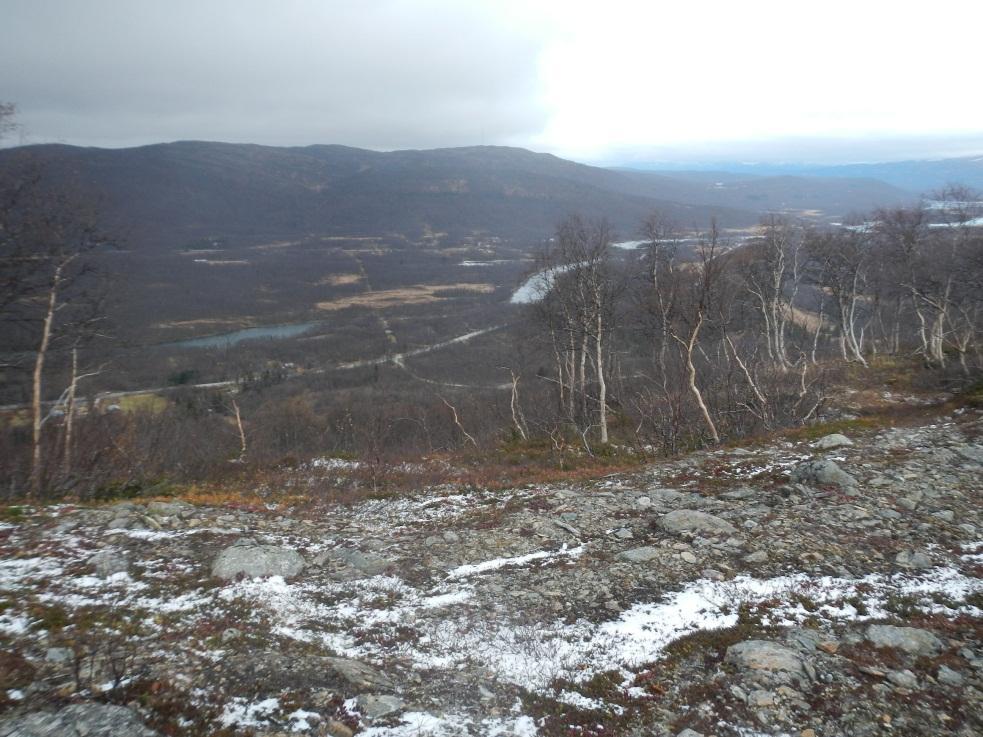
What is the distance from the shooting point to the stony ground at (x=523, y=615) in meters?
4.51

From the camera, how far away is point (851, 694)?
469 centimetres

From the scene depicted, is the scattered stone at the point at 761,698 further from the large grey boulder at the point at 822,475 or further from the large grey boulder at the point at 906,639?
the large grey boulder at the point at 822,475

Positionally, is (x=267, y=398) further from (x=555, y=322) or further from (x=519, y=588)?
(x=519, y=588)

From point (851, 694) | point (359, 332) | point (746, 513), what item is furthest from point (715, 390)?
point (359, 332)

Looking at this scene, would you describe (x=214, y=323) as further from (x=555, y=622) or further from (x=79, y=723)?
(x=79, y=723)

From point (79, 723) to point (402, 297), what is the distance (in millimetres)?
113670

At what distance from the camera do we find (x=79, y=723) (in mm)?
3775

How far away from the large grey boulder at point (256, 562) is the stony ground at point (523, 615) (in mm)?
33

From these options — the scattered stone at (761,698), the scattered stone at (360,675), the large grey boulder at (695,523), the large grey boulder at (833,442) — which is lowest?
the large grey boulder at (833,442)

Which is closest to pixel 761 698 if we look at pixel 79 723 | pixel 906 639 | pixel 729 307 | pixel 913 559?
pixel 906 639

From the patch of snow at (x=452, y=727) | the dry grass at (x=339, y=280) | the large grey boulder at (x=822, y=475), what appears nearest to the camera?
the patch of snow at (x=452, y=727)

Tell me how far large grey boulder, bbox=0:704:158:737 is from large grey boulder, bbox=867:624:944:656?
6.71m

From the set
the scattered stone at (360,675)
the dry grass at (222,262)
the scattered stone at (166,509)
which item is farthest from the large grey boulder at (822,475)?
the dry grass at (222,262)

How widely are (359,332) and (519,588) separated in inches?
3314
